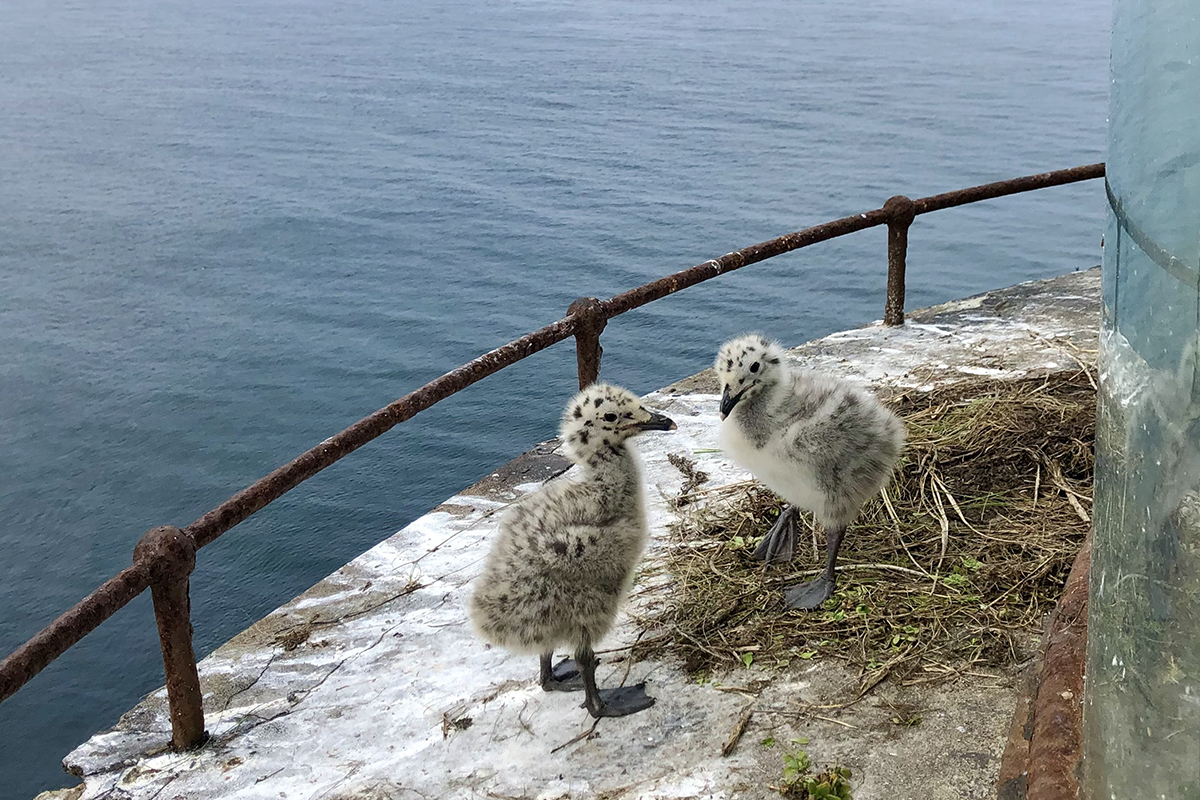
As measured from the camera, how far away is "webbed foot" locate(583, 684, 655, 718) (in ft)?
16.0

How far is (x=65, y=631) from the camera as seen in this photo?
14.0ft

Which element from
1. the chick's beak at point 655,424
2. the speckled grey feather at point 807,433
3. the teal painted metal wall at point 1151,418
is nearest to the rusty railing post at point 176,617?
the chick's beak at point 655,424

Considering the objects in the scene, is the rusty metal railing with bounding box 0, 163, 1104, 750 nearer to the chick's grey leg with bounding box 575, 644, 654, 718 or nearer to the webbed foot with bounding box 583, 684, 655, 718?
the chick's grey leg with bounding box 575, 644, 654, 718

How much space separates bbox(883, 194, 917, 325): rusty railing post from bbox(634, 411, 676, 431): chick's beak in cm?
425

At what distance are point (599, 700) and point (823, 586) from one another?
125cm

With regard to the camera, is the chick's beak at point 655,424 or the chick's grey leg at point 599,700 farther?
the chick's beak at point 655,424

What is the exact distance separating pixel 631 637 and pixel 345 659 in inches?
52.6

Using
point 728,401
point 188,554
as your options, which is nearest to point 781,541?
point 728,401

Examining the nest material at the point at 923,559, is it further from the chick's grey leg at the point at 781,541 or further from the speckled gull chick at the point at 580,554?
the speckled gull chick at the point at 580,554

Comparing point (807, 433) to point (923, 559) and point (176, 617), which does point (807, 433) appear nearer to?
point (923, 559)

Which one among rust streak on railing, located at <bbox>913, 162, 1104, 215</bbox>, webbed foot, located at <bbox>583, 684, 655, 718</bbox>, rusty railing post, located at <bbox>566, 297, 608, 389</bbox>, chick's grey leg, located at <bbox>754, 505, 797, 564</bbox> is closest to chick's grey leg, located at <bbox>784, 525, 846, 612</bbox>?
chick's grey leg, located at <bbox>754, 505, 797, 564</bbox>

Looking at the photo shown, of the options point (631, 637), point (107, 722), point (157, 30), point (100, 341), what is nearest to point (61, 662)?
point (107, 722)

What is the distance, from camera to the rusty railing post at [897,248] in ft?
29.3

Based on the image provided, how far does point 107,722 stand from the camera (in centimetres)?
1066
